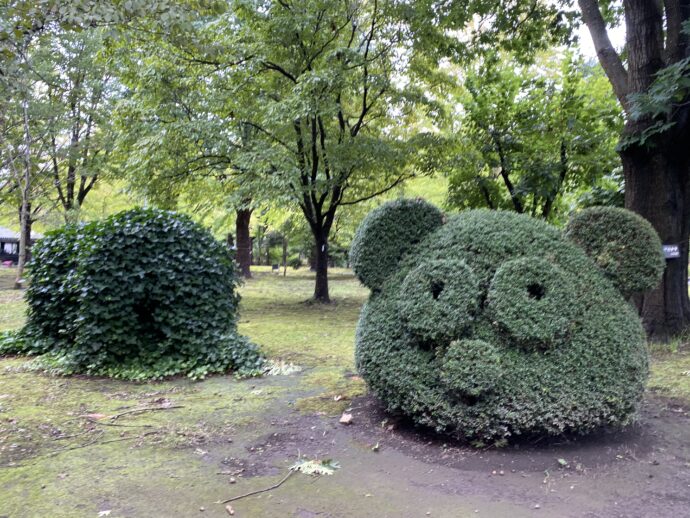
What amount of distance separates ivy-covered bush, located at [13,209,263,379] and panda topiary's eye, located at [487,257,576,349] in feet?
11.7

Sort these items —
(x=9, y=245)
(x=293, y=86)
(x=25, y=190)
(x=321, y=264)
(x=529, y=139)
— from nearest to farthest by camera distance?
(x=529, y=139) → (x=293, y=86) → (x=321, y=264) → (x=25, y=190) → (x=9, y=245)

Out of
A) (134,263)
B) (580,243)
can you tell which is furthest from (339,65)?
(580,243)

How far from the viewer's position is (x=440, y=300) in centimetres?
401

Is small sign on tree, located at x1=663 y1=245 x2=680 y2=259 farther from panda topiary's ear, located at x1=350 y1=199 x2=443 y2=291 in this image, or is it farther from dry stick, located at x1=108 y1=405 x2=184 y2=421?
dry stick, located at x1=108 y1=405 x2=184 y2=421

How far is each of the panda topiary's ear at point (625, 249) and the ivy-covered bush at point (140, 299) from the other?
412 cm

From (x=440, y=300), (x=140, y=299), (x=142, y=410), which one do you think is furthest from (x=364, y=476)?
(x=140, y=299)

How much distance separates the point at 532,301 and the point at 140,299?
475 cm

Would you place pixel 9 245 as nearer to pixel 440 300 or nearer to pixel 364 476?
pixel 440 300

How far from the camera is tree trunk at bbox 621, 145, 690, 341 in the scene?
7.52m

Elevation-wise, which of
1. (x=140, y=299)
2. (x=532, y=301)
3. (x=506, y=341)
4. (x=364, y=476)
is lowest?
(x=364, y=476)

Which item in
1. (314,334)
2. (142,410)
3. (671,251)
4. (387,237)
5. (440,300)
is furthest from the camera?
(314,334)

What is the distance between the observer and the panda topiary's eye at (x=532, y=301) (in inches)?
150

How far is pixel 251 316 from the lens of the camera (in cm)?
1208

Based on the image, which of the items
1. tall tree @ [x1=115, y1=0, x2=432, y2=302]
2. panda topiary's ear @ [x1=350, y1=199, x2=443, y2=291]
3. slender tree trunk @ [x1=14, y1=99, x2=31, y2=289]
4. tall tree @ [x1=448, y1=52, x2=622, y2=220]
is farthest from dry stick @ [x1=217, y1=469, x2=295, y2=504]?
slender tree trunk @ [x1=14, y1=99, x2=31, y2=289]
